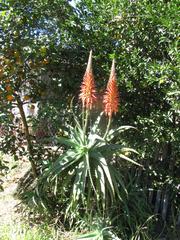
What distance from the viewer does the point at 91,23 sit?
16.5ft

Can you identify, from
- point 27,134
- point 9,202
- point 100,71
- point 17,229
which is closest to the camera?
point 17,229

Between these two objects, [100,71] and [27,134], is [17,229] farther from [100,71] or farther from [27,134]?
[100,71]

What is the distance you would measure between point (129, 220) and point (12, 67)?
237 cm

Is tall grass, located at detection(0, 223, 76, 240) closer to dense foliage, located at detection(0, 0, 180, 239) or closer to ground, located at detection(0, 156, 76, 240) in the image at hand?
ground, located at detection(0, 156, 76, 240)

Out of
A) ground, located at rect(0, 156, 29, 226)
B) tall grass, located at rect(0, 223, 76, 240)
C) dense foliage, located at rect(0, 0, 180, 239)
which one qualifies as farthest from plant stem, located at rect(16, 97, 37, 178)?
tall grass, located at rect(0, 223, 76, 240)

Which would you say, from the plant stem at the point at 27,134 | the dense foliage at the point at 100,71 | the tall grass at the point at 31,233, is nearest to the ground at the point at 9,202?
the tall grass at the point at 31,233

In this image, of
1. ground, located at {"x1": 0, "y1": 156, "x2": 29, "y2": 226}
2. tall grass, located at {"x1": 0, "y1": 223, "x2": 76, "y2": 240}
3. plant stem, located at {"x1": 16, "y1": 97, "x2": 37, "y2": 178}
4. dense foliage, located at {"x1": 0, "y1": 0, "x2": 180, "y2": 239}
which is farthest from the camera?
plant stem, located at {"x1": 16, "y1": 97, "x2": 37, "y2": 178}

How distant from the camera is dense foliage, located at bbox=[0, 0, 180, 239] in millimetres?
4668

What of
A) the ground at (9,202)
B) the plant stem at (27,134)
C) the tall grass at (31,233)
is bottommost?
the tall grass at (31,233)

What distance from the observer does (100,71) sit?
A: 17.0 ft

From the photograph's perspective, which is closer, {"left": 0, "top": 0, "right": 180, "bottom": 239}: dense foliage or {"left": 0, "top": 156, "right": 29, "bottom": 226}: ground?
{"left": 0, "top": 0, "right": 180, "bottom": 239}: dense foliage

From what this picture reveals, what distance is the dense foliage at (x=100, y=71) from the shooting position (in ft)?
15.3

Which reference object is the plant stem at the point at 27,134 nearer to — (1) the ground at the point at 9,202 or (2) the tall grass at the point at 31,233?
(1) the ground at the point at 9,202

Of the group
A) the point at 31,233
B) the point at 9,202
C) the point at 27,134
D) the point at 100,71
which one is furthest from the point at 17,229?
the point at 100,71
